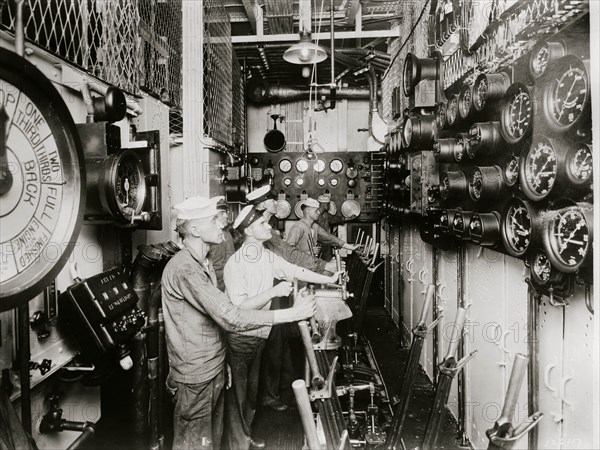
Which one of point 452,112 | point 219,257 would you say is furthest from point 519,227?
point 219,257

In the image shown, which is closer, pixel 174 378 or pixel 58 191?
pixel 58 191

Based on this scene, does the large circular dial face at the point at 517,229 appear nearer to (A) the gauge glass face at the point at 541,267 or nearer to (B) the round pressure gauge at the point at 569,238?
(A) the gauge glass face at the point at 541,267

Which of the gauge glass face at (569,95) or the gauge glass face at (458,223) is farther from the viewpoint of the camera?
the gauge glass face at (458,223)

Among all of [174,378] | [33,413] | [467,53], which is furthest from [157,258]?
[467,53]

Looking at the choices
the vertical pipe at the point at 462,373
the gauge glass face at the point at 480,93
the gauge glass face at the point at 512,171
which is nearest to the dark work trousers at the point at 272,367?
the vertical pipe at the point at 462,373

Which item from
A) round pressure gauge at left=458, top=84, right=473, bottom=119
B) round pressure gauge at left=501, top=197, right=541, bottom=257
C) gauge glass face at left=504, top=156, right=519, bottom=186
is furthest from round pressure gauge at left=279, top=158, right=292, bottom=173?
round pressure gauge at left=501, top=197, right=541, bottom=257

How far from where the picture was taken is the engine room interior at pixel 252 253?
1.49 m

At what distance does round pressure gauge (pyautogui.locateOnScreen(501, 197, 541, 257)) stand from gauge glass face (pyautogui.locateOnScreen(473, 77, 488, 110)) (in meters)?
0.70

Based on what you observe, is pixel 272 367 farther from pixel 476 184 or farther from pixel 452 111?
pixel 452 111

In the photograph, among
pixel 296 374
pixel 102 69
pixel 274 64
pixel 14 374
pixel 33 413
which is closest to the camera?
pixel 14 374

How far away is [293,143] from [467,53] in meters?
5.25

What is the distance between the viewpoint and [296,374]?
14.6 feet

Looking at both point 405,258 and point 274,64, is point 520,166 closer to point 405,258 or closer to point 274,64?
point 405,258

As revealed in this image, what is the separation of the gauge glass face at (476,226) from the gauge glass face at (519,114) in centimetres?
55
